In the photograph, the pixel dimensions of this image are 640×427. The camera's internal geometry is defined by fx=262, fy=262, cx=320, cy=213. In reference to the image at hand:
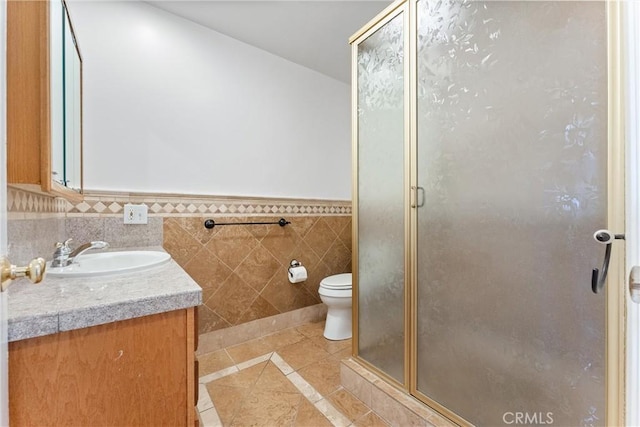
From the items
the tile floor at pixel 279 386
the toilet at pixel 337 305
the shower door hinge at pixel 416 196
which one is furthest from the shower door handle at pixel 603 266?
the toilet at pixel 337 305

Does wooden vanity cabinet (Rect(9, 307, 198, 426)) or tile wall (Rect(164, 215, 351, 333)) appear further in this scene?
tile wall (Rect(164, 215, 351, 333))

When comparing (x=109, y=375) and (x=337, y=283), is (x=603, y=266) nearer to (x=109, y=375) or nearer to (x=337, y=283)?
(x=109, y=375)

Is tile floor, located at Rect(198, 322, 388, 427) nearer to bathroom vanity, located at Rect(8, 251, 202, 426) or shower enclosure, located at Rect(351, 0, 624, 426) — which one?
shower enclosure, located at Rect(351, 0, 624, 426)

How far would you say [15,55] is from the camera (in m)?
0.63

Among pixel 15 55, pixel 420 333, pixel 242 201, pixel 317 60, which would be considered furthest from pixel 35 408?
pixel 317 60

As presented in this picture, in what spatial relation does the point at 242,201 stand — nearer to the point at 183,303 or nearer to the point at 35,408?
the point at 183,303

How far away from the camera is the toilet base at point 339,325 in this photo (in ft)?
6.73

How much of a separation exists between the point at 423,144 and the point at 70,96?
5.31 ft

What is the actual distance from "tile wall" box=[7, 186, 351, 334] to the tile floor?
29 cm

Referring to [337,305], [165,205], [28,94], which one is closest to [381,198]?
[337,305]

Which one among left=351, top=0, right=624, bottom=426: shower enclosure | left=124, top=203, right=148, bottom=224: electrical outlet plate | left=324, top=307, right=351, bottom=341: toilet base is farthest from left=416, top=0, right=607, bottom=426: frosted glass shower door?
left=124, top=203, right=148, bottom=224: electrical outlet plate

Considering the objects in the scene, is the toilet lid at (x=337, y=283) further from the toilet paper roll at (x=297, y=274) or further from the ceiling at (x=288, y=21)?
the ceiling at (x=288, y=21)

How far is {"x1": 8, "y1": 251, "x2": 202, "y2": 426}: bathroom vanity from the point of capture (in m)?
0.53

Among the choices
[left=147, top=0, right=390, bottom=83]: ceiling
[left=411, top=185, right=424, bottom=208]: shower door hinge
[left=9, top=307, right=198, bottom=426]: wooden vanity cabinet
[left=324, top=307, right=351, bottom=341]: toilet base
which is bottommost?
[left=324, top=307, right=351, bottom=341]: toilet base
